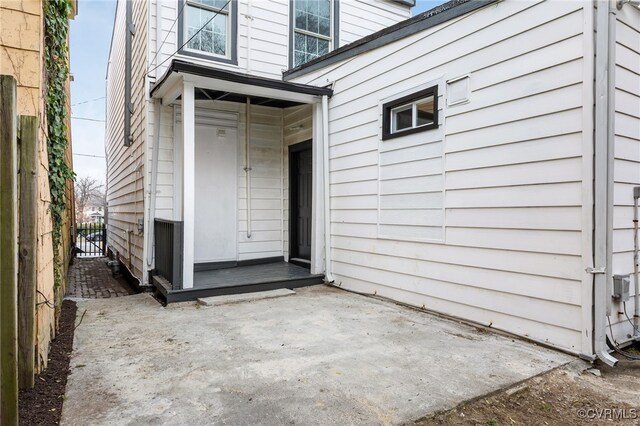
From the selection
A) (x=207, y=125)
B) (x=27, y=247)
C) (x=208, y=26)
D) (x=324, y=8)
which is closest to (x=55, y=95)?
(x=27, y=247)

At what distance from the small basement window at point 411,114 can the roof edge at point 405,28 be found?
71 centimetres

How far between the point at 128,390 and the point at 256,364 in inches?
32.2

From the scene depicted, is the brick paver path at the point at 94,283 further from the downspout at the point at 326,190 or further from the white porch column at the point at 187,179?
the downspout at the point at 326,190

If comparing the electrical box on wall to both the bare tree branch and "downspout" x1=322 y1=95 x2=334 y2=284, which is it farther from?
the bare tree branch

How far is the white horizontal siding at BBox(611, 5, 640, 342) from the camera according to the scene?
299cm

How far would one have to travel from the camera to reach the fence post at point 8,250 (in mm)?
1675

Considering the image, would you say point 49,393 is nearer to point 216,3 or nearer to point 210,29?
point 210,29

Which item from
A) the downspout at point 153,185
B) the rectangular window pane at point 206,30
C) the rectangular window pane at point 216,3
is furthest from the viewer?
the rectangular window pane at point 216,3

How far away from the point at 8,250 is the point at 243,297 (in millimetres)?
3142

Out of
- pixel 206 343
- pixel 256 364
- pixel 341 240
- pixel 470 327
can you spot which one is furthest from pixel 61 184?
pixel 470 327

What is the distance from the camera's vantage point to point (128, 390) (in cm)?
A: 234

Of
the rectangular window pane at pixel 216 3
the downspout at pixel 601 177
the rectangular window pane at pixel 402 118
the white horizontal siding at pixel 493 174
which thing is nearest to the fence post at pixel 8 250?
the white horizontal siding at pixel 493 174

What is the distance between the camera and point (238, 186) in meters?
6.36

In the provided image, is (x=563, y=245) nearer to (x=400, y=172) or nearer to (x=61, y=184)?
(x=400, y=172)
